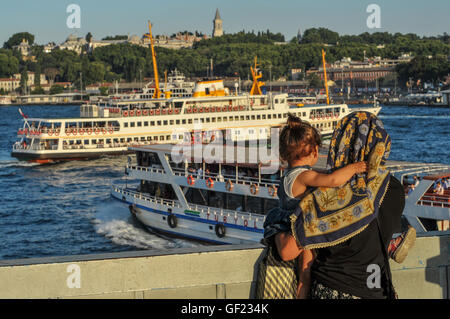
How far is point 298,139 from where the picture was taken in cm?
382

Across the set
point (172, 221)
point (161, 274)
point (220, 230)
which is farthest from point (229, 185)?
point (161, 274)

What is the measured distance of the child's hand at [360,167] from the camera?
3769 mm

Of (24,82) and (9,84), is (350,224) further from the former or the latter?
(9,84)

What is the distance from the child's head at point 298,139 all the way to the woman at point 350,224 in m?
0.14

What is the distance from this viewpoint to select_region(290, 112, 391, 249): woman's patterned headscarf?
375 centimetres

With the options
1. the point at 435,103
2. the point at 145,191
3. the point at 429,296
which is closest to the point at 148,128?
the point at 145,191

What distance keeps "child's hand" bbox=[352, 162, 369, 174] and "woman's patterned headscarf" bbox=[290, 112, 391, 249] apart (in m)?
0.02

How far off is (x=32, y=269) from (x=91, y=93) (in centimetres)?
16651

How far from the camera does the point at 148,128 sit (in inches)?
1844

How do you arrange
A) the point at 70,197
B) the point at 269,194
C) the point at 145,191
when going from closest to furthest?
1. the point at 269,194
2. the point at 145,191
3. the point at 70,197

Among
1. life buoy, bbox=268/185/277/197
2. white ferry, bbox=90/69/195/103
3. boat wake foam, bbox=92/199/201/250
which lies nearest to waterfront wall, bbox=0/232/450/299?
life buoy, bbox=268/185/277/197

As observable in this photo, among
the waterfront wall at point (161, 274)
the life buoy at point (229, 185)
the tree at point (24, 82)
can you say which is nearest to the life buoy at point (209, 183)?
the life buoy at point (229, 185)

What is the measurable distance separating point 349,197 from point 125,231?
18.0 metres
